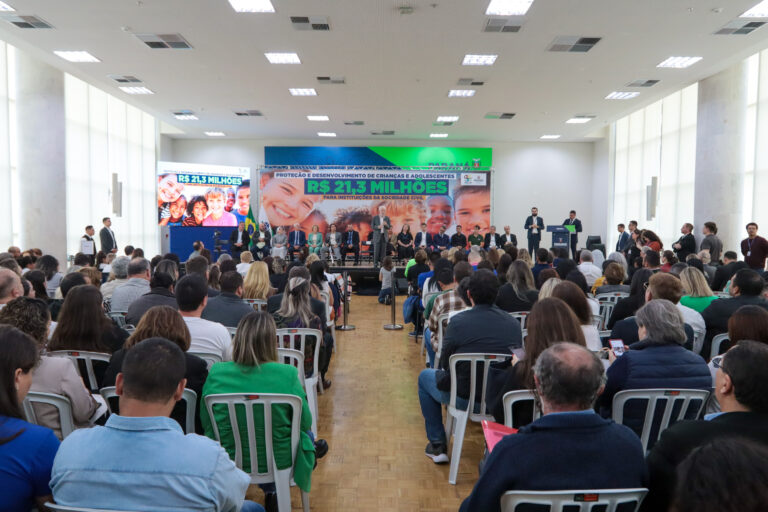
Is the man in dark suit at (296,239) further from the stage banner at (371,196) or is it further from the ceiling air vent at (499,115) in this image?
the ceiling air vent at (499,115)

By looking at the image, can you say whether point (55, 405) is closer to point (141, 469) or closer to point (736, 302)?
point (141, 469)

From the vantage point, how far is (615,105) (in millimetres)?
12320

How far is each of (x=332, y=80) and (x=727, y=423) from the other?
989cm

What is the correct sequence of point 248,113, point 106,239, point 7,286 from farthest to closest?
1. point 248,113
2. point 106,239
3. point 7,286

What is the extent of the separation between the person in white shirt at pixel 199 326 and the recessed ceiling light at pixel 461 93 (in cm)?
905

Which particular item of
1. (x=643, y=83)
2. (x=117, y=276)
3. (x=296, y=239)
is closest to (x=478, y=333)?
(x=117, y=276)

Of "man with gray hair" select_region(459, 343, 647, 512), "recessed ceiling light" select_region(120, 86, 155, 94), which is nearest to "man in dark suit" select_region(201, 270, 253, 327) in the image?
"man with gray hair" select_region(459, 343, 647, 512)

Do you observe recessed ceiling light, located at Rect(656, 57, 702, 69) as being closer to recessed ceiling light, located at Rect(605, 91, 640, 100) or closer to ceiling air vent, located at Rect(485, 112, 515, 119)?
recessed ceiling light, located at Rect(605, 91, 640, 100)

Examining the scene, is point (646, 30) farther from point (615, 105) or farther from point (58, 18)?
point (58, 18)

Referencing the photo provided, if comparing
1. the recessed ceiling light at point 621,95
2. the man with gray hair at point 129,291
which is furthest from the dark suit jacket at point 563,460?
the recessed ceiling light at point 621,95

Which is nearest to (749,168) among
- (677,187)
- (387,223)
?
(677,187)

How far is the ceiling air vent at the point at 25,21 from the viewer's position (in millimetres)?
7328

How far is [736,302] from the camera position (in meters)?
3.50

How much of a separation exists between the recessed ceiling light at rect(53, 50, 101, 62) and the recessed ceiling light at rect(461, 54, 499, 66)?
6441mm
